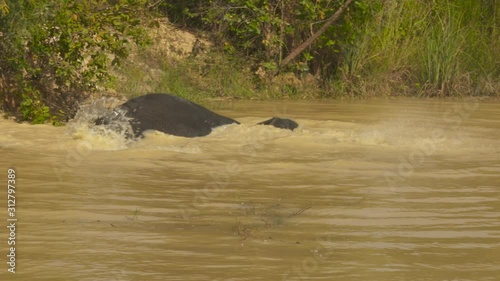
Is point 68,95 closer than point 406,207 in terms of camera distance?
No

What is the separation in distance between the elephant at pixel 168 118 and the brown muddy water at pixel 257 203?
19 cm

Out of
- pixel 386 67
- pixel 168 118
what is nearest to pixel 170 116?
pixel 168 118

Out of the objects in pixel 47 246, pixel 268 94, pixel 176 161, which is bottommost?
pixel 268 94

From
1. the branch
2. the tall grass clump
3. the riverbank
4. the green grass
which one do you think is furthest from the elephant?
the tall grass clump

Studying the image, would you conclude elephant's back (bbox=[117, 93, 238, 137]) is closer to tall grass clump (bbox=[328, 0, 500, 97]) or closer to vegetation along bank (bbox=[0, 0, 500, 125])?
vegetation along bank (bbox=[0, 0, 500, 125])

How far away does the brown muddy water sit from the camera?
4.88m

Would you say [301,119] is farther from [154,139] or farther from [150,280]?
[150,280]

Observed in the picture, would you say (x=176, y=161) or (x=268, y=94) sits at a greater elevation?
(x=176, y=161)

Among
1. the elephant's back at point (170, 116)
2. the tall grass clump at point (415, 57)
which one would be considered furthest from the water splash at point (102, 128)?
the tall grass clump at point (415, 57)

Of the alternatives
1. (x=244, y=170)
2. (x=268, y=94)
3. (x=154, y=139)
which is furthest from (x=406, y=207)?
(x=268, y=94)

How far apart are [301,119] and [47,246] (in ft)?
21.0

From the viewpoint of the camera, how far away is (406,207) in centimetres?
640

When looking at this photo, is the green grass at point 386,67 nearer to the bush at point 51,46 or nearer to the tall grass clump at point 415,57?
the tall grass clump at point 415,57

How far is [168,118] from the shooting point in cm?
975
